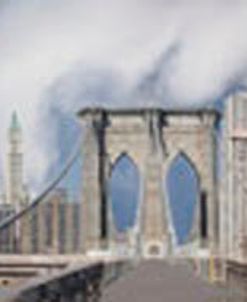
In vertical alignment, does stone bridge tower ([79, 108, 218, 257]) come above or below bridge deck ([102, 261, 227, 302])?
above

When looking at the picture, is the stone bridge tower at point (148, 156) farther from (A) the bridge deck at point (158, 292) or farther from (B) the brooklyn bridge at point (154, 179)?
(A) the bridge deck at point (158, 292)

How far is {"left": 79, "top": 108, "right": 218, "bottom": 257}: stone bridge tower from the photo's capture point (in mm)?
44906

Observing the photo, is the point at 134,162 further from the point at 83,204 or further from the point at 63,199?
the point at 63,199

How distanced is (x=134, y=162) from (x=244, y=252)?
15.7 m

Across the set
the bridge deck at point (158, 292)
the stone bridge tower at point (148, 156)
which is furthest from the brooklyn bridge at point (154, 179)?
the bridge deck at point (158, 292)

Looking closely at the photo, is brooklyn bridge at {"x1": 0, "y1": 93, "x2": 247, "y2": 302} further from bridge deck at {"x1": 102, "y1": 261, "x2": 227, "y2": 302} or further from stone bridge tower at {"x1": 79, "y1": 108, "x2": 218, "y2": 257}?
bridge deck at {"x1": 102, "y1": 261, "x2": 227, "y2": 302}

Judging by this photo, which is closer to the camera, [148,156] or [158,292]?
[158,292]

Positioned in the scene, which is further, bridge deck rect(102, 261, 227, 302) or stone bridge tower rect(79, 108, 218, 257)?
stone bridge tower rect(79, 108, 218, 257)

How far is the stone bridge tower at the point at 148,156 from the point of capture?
44.9 m

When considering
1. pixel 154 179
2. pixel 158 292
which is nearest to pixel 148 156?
pixel 154 179

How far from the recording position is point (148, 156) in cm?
4616

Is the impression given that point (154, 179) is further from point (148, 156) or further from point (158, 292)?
point (158, 292)

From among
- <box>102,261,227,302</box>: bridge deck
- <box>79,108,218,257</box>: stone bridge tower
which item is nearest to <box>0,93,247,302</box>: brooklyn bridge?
<box>79,108,218,257</box>: stone bridge tower

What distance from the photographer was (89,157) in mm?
46406
